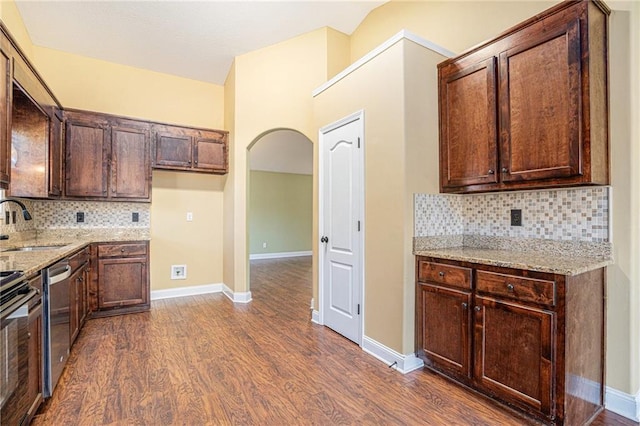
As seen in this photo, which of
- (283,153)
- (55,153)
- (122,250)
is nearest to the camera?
(55,153)

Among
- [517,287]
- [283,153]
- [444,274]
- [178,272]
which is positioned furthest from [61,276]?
[283,153]

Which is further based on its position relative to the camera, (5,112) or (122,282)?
(122,282)

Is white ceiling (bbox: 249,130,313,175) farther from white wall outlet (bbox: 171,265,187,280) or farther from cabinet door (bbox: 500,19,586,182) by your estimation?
cabinet door (bbox: 500,19,586,182)

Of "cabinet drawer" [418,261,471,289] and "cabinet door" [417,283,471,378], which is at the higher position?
"cabinet drawer" [418,261,471,289]

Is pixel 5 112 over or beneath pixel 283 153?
beneath

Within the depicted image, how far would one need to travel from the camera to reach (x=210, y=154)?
4496 mm

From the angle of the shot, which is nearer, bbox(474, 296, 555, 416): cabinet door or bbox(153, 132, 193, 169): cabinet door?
bbox(474, 296, 555, 416): cabinet door

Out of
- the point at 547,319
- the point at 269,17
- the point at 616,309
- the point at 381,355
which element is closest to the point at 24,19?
the point at 269,17

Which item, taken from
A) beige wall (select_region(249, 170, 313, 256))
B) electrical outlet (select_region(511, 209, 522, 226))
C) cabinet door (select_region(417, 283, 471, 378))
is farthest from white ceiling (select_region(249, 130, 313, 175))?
cabinet door (select_region(417, 283, 471, 378))

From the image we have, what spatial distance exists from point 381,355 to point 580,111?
2148 millimetres

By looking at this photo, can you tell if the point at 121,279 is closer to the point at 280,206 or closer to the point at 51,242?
the point at 51,242

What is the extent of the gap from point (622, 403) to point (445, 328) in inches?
40.6

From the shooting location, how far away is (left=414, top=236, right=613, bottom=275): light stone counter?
178cm

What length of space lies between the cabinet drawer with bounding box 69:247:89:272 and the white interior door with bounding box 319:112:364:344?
2.21 meters
